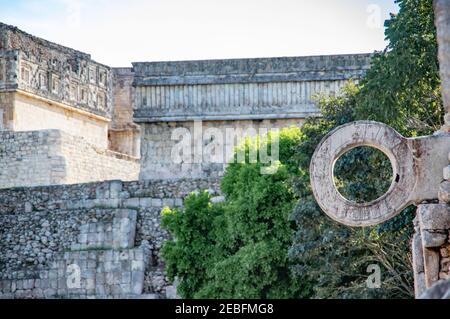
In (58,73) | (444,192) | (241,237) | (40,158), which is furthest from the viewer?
(58,73)

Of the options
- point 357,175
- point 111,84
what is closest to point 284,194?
point 357,175

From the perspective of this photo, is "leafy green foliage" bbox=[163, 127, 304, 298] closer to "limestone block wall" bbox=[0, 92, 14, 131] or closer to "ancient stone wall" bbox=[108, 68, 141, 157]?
"limestone block wall" bbox=[0, 92, 14, 131]

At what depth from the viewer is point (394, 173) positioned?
10367 millimetres

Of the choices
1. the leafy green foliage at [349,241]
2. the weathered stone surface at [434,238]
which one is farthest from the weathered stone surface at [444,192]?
the leafy green foliage at [349,241]

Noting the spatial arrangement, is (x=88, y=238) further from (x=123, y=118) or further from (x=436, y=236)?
(x=436, y=236)

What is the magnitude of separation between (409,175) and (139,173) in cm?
2175

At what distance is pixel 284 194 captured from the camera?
2317cm

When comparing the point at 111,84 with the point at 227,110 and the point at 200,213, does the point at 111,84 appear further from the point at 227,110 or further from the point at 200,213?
the point at 200,213

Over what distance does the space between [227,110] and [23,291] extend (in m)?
6.73

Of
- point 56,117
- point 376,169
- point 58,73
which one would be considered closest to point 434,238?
point 376,169

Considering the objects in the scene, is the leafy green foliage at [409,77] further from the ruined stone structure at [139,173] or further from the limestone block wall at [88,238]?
the limestone block wall at [88,238]

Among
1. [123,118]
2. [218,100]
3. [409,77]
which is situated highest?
[123,118]

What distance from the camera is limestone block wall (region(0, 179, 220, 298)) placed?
92.9 ft
